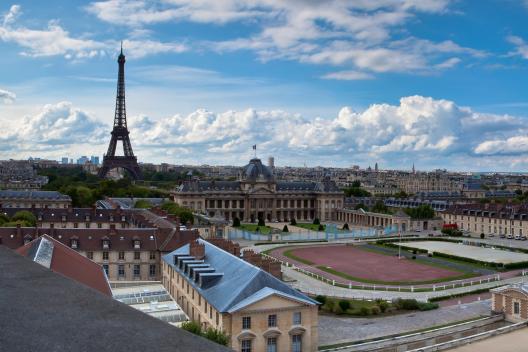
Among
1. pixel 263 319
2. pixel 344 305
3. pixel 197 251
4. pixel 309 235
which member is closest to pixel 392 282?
pixel 344 305

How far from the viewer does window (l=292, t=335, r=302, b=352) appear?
1199 inches

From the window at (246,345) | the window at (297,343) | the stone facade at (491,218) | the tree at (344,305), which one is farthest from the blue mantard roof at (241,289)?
the stone facade at (491,218)

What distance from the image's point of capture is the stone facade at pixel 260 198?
122562mm

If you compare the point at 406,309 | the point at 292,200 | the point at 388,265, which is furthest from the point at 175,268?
the point at 292,200

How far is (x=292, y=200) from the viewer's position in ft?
431

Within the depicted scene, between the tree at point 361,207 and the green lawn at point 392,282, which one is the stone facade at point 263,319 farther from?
the tree at point 361,207

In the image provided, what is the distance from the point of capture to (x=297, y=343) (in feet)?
100

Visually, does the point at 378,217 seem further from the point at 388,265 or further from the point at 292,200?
the point at 388,265

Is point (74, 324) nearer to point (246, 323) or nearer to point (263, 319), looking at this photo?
point (246, 323)

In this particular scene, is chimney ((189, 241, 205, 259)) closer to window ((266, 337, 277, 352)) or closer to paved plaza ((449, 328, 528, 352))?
window ((266, 337, 277, 352))

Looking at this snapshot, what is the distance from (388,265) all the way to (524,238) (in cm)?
3988

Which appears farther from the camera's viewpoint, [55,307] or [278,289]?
[278,289]

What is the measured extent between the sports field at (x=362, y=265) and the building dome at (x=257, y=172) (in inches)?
1904

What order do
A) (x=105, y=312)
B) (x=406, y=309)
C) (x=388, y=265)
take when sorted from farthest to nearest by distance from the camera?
(x=388, y=265), (x=406, y=309), (x=105, y=312)
